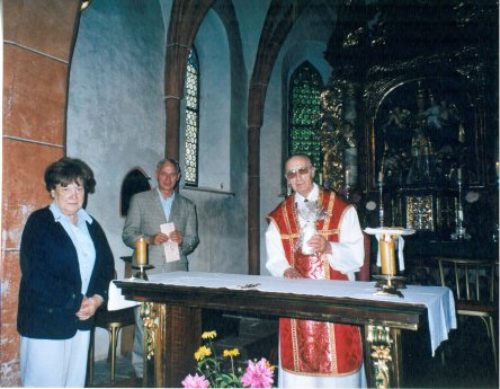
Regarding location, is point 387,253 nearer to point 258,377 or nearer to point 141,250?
point 258,377

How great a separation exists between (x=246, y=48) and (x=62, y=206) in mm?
8319

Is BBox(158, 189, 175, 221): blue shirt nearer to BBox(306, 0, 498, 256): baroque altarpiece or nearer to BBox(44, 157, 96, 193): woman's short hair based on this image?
BBox(44, 157, 96, 193): woman's short hair

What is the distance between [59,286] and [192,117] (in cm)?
715

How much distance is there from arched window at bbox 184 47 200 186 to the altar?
18.4 feet

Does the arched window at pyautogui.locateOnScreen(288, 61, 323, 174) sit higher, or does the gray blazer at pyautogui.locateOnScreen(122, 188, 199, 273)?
the arched window at pyautogui.locateOnScreen(288, 61, 323, 174)

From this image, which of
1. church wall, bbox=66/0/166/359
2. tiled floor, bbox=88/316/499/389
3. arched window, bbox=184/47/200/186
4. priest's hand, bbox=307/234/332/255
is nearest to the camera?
priest's hand, bbox=307/234/332/255

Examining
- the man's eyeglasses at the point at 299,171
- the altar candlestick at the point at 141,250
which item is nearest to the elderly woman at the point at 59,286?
the altar candlestick at the point at 141,250

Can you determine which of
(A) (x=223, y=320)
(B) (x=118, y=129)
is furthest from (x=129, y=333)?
(B) (x=118, y=129)

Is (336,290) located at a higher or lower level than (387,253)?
lower

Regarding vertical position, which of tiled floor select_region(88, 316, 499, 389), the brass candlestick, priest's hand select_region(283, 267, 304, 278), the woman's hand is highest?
the brass candlestick

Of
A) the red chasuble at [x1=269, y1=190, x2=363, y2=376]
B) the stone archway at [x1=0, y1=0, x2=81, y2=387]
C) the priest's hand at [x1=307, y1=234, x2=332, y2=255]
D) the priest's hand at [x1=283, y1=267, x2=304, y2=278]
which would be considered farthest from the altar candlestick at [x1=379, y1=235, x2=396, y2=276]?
the stone archway at [x1=0, y1=0, x2=81, y2=387]

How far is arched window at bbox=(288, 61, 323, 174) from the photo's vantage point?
11.6m

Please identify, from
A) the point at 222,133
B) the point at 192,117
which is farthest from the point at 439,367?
the point at 192,117

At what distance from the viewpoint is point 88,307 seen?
9.67ft
